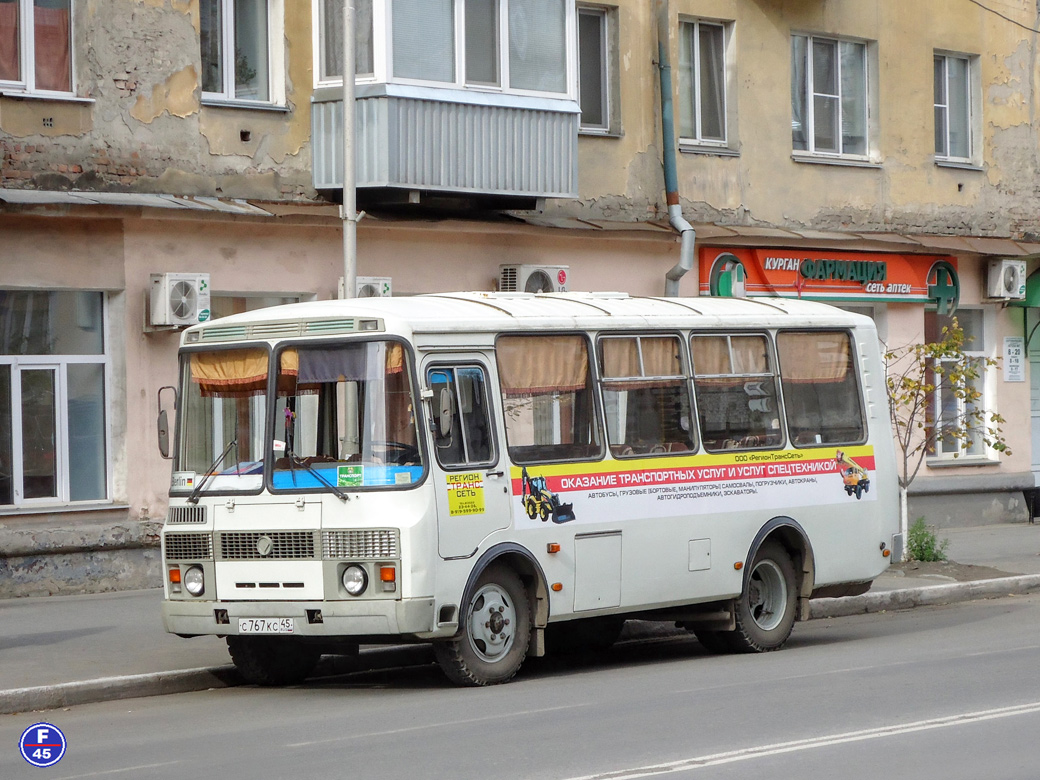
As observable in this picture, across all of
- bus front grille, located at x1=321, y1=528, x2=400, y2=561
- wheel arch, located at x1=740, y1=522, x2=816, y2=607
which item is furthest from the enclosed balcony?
bus front grille, located at x1=321, y1=528, x2=400, y2=561

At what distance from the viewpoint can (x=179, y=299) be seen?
646 inches

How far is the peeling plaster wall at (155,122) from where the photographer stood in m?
16.1

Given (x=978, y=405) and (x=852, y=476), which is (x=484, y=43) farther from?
(x=978, y=405)

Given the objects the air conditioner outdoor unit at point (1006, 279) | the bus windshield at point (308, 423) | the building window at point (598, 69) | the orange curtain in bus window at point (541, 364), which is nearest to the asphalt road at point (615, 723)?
the bus windshield at point (308, 423)

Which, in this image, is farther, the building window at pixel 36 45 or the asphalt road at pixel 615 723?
the building window at pixel 36 45

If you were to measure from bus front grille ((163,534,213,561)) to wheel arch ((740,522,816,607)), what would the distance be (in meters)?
4.26

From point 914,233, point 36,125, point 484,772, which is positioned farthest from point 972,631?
point 914,233

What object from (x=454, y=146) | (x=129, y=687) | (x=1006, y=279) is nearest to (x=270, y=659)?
(x=129, y=687)

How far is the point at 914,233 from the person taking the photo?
78.2 ft

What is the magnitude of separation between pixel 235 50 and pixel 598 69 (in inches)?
200

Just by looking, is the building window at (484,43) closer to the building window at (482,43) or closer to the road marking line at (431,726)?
the building window at (482,43)

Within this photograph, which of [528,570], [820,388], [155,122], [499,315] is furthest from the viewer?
[155,122]

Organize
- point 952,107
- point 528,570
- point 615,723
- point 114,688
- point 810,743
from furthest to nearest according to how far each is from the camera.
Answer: point 952,107, point 528,570, point 114,688, point 615,723, point 810,743

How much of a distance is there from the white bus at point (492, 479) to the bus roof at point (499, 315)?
21 mm
